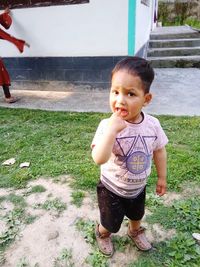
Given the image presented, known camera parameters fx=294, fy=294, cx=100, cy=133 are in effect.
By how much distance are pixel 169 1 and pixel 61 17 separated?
10.5 metres

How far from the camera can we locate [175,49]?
25.3 ft

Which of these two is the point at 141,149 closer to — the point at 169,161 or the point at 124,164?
the point at 124,164

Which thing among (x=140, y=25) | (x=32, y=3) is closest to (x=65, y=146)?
(x=32, y=3)

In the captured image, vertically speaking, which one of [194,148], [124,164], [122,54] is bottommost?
[194,148]

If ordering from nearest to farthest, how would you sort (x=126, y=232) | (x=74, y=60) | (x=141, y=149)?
(x=141, y=149) → (x=126, y=232) → (x=74, y=60)

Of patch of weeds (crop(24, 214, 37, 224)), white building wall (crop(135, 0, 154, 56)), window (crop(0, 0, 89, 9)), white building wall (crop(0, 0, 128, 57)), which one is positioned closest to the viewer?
patch of weeds (crop(24, 214, 37, 224))

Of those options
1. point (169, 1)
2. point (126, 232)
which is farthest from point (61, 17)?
point (169, 1)

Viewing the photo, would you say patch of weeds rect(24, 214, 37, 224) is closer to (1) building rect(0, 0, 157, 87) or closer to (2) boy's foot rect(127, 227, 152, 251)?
(2) boy's foot rect(127, 227, 152, 251)

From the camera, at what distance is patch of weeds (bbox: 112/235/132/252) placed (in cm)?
194

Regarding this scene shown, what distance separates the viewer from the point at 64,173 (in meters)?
2.81

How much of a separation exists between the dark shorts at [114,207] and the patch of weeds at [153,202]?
50cm

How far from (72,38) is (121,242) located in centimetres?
417

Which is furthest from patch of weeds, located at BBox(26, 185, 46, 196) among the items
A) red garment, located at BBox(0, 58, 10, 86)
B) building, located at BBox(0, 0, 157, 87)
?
building, located at BBox(0, 0, 157, 87)

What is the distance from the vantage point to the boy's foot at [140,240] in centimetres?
191
